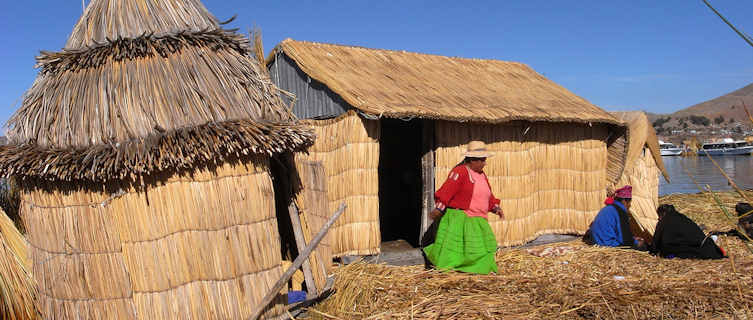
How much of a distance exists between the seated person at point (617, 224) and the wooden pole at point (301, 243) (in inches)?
202

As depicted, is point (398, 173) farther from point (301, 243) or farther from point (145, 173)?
point (145, 173)

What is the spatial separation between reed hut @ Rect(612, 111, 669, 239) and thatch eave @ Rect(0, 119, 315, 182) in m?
7.43

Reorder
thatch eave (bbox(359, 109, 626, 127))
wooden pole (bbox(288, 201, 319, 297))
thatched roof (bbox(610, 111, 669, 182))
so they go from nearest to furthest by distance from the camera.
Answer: wooden pole (bbox(288, 201, 319, 297))
thatch eave (bbox(359, 109, 626, 127))
thatched roof (bbox(610, 111, 669, 182))

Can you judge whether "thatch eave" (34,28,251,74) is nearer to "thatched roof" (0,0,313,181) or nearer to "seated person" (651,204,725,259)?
"thatched roof" (0,0,313,181)

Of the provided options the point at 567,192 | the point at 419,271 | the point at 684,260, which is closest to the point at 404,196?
the point at 567,192

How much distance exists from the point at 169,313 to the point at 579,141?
7262 mm

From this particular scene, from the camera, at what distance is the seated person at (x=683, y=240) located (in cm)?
739

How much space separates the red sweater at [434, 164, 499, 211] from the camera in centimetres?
641

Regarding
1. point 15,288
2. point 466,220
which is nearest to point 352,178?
point 466,220

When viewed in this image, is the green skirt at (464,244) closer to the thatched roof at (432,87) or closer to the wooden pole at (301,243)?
the thatched roof at (432,87)

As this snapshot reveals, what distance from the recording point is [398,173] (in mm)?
10336

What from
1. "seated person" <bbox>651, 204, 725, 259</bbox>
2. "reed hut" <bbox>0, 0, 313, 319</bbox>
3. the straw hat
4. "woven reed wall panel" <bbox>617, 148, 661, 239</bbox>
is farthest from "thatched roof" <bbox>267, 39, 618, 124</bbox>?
"reed hut" <bbox>0, 0, 313, 319</bbox>

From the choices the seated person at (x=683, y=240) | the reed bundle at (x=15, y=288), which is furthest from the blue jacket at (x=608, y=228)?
the reed bundle at (x=15, y=288)

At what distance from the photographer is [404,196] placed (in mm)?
10320
